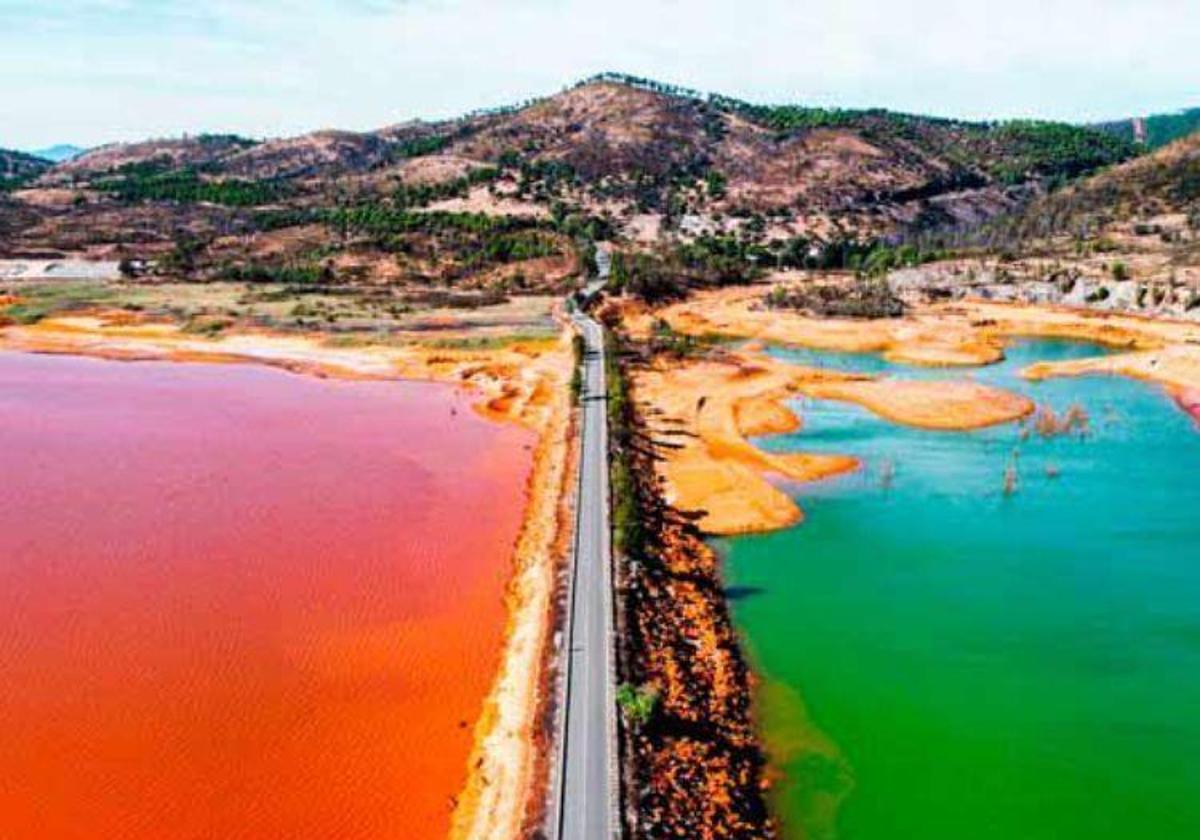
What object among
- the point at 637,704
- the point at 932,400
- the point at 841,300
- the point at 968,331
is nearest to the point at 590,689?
the point at 637,704

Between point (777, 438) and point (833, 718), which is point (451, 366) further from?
point (833, 718)

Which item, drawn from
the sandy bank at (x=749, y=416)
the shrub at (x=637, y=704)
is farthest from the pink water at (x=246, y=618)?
the sandy bank at (x=749, y=416)

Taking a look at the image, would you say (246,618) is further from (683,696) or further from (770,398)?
(770,398)

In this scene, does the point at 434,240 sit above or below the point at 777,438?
above

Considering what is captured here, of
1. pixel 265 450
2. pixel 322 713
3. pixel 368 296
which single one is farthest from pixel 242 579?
pixel 368 296

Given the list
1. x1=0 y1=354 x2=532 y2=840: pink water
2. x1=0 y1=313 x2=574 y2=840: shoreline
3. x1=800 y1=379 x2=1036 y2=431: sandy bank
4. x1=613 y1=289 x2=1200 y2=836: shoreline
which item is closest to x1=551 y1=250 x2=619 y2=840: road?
x1=0 y1=313 x2=574 y2=840: shoreline
